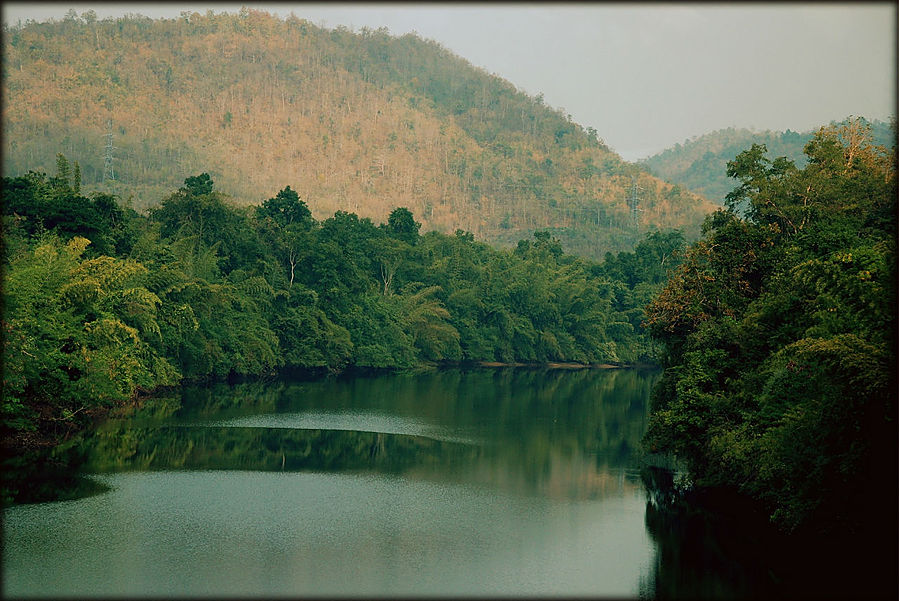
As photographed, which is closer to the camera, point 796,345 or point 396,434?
point 796,345

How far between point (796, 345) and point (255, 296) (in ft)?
113

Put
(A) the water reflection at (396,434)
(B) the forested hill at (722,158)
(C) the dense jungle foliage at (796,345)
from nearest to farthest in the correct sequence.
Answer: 1. (C) the dense jungle foliage at (796,345)
2. (A) the water reflection at (396,434)
3. (B) the forested hill at (722,158)

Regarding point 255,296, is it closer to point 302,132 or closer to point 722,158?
point 302,132

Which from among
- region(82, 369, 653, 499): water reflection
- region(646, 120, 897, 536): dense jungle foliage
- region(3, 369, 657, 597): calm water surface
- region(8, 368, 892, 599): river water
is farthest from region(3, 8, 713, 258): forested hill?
region(646, 120, 897, 536): dense jungle foliage

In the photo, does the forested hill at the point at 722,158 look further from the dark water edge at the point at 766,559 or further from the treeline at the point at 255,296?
the dark water edge at the point at 766,559

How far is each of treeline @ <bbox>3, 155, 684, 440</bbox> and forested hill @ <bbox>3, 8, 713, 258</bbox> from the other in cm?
2857

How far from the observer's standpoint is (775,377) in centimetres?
1991

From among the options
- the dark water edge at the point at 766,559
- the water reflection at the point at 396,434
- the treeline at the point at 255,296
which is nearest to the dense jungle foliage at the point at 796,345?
the dark water edge at the point at 766,559

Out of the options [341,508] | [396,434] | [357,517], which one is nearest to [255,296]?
[396,434]

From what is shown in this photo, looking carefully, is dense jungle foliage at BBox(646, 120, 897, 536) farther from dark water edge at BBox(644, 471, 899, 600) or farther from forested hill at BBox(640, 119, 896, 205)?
forested hill at BBox(640, 119, 896, 205)

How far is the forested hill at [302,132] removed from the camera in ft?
333

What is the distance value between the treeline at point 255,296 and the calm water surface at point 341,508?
277cm

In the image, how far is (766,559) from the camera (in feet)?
62.9

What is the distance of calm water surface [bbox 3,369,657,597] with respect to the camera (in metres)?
17.4
